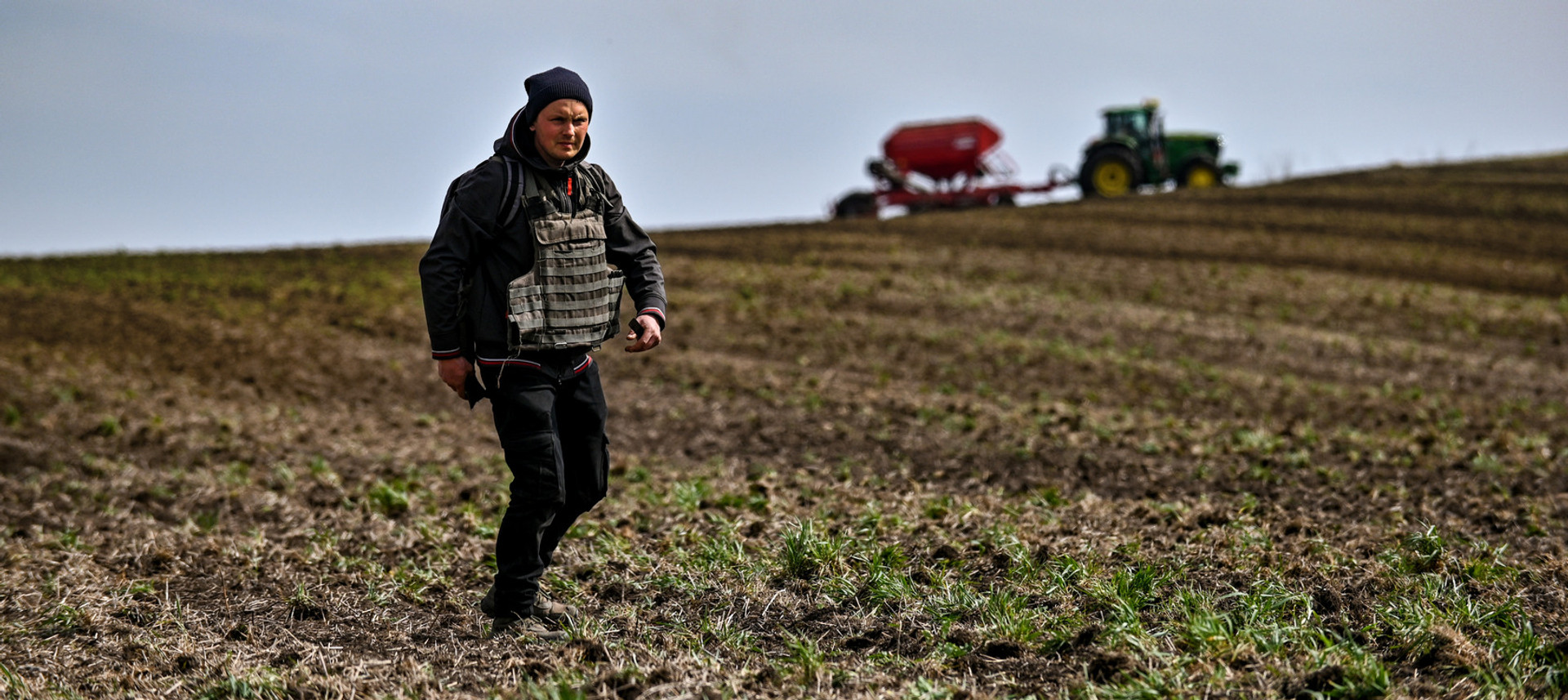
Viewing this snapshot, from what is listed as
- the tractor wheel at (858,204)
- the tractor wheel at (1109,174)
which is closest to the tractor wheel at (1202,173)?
the tractor wheel at (1109,174)

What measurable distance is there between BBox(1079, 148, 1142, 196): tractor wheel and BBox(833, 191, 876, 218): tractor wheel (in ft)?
17.3

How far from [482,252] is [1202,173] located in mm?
28872

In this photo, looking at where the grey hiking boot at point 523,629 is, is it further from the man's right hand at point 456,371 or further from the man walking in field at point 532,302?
the man's right hand at point 456,371

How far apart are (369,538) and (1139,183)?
26027 millimetres

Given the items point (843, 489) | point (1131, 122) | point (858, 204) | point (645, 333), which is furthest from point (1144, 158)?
point (645, 333)

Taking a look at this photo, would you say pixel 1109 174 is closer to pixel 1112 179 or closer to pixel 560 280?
pixel 1112 179

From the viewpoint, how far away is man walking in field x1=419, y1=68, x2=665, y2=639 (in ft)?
13.0

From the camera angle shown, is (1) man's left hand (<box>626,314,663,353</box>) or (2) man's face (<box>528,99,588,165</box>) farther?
(1) man's left hand (<box>626,314,663,353</box>)

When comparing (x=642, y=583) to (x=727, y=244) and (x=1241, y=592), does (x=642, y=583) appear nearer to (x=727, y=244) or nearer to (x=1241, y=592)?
(x=1241, y=592)

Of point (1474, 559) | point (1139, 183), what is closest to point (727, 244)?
point (1139, 183)

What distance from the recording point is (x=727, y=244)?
856 inches

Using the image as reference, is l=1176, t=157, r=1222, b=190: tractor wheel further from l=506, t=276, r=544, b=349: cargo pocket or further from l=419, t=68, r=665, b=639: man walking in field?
l=506, t=276, r=544, b=349: cargo pocket

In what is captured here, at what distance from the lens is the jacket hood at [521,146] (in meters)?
4.04

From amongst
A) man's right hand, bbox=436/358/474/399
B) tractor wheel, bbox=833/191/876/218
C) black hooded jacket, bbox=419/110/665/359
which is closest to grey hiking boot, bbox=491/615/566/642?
man's right hand, bbox=436/358/474/399
